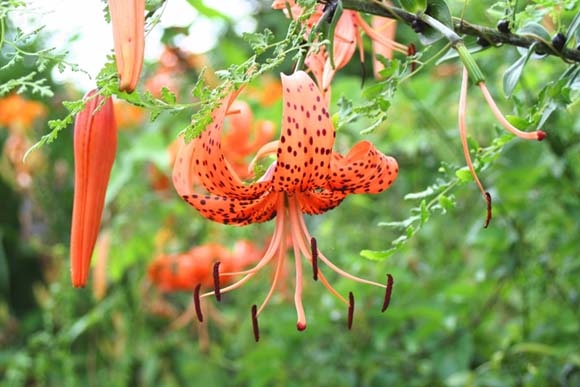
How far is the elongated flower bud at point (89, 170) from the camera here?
24.9 inches

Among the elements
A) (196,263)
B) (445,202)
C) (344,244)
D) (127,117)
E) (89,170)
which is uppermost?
(89,170)

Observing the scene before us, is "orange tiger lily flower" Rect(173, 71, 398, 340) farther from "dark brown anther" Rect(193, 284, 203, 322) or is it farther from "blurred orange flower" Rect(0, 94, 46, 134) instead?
Answer: "blurred orange flower" Rect(0, 94, 46, 134)

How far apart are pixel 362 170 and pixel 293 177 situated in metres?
0.05

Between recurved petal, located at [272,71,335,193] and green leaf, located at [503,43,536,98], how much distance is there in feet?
0.45

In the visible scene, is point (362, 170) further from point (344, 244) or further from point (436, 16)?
point (344, 244)

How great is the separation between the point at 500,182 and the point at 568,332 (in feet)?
0.76

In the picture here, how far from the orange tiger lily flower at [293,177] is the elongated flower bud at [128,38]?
0.08 metres

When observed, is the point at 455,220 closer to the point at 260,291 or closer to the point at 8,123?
the point at 260,291

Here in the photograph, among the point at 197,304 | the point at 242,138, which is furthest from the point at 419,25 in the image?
the point at 242,138

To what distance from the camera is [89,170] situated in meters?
0.64

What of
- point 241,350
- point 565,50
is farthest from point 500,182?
point 241,350

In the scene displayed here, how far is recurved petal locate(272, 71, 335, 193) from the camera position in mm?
555

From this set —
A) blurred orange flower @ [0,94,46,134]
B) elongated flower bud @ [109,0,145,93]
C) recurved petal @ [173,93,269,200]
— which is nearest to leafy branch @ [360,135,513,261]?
recurved petal @ [173,93,269,200]

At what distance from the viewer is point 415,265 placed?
165 cm
